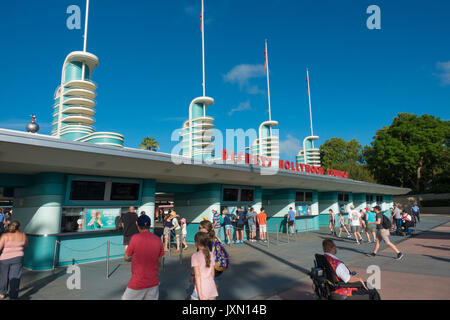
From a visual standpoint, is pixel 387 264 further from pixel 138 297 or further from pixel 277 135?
pixel 277 135

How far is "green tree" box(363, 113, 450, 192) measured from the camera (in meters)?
44.7

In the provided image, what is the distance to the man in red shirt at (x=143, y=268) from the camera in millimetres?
3779

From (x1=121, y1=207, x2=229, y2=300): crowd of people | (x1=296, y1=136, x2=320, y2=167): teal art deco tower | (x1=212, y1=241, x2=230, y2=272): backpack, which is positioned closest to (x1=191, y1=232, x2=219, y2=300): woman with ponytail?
(x1=121, y1=207, x2=229, y2=300): crowd of people

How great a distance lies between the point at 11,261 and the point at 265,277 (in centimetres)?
595

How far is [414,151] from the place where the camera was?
44.7 metres

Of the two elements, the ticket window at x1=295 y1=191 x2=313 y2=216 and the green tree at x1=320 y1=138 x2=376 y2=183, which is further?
the green tree at x1=320 y1=138 x2=376 y2=183

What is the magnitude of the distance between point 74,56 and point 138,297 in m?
23.9

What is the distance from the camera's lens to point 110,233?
1062 centimetres

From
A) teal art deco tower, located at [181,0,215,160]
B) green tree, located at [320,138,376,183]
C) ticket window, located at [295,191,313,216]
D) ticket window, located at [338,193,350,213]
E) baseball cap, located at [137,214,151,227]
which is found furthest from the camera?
green tree, located at [320,138,376,183]

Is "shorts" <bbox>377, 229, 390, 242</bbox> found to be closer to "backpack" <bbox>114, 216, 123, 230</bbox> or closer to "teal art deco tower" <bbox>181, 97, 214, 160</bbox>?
"backpack" <bbox>114, 216, 123, 230</bbox>

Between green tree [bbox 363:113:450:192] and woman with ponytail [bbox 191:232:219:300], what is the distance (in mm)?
50315

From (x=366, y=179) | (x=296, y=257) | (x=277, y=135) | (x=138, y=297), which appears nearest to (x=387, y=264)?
(x=296, y=257)

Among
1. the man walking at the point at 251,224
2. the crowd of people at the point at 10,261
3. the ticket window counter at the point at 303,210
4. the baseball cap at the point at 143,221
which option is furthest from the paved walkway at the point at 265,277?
the ticket window counter at the point at 303,210

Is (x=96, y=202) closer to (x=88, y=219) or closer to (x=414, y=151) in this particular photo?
(x=88, y=219)
